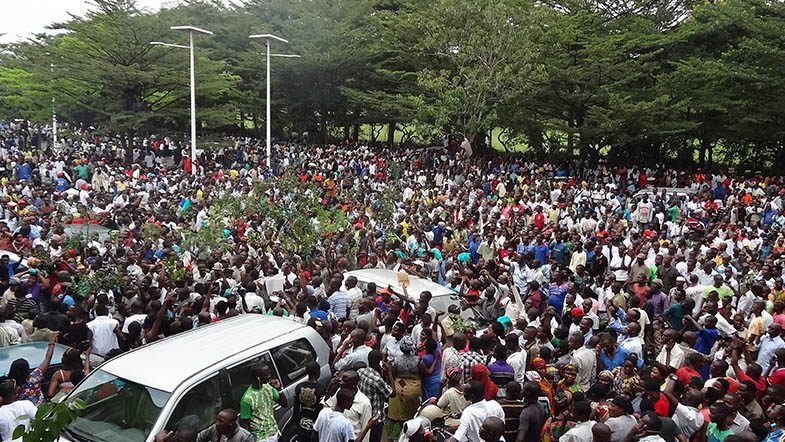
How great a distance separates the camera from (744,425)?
562 cm

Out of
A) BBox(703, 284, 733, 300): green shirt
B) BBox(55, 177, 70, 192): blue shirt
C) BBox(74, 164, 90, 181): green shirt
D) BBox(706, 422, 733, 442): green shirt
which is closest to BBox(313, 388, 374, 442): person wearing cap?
BBox(706, 422, 733, 442): green shirt

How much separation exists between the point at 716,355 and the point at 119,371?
6.48m

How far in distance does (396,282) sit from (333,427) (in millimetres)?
4891

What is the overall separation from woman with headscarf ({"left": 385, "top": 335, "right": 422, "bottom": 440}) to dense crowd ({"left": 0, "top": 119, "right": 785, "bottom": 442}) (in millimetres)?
17

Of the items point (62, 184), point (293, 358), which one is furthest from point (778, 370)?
point (62, 184)

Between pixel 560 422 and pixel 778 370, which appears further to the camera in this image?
pixel 778 370

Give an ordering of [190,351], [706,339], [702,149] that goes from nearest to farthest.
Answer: [190,351]
[706,339]
[702,149]

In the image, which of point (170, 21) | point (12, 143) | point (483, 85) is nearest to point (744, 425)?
point (483, 85)

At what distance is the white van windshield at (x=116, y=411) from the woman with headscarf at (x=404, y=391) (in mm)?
2224

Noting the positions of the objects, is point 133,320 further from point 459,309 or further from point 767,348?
point 767,348

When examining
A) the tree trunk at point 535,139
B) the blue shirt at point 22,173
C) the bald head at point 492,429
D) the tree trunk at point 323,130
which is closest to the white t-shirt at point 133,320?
the bald head at point 492,429

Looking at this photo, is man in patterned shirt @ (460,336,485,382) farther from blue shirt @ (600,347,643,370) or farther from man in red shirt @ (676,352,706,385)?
man in red shirt @ (676,352,706,385)

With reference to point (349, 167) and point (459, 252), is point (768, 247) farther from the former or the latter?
point (349, 167)

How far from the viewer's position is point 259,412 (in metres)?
5.93
